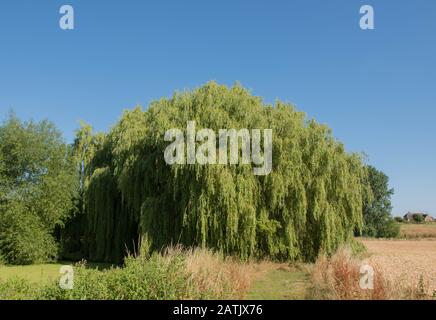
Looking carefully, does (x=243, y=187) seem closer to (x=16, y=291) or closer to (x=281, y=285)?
(x=281, y=285)

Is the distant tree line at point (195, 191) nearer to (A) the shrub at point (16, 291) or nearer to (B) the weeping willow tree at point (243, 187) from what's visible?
(B) the weeping willow tree at point (243, 187)

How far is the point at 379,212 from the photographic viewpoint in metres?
54.5

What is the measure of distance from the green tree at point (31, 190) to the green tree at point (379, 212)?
37753 millimetres

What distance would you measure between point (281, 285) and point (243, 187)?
4140 mm

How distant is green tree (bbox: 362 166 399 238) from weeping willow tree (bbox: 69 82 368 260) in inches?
1374

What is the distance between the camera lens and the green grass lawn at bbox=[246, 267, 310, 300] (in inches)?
404

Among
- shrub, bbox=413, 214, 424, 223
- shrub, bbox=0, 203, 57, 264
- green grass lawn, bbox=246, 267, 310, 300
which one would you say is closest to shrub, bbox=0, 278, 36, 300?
green grass lawn, bbox=246, 267, 310, 300

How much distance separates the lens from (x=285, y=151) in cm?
1617

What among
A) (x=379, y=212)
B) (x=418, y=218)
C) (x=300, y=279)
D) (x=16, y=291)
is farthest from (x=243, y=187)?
(x=418, y=218)

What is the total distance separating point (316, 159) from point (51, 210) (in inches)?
567

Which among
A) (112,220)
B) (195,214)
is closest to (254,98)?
(195,214)

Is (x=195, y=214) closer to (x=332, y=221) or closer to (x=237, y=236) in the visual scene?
(x=237, y=236)

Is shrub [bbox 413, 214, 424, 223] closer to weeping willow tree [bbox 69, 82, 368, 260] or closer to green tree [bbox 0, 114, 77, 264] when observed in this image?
weeping willow tree [bbox 69, 82, 368, 260]

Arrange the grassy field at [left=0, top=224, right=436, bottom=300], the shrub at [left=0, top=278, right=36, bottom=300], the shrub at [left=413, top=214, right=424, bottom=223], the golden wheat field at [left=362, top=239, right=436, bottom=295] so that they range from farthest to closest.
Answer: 1. the shrub at [left=413, top=214, right=424, bottom=223]
2. the golden wheat field at [left=362, top=239, right=436, bottom=295]
3. the grassy field at [left=0, top=224, right=436, bottom=300]
4. the shrub at [left=0, top=278, right=36, bottom=300]
